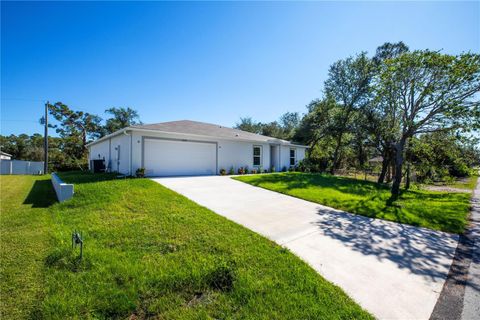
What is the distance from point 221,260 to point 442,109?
33.5ft

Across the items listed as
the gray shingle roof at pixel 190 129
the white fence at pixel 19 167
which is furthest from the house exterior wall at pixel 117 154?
the white fence at pixel 19 167

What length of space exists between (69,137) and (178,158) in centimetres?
2399

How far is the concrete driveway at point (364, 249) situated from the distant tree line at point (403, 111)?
5383 millimetres

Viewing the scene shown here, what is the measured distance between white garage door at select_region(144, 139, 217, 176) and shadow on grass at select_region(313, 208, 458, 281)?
876 centimetres

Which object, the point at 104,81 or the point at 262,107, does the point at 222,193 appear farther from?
the point at 262,107

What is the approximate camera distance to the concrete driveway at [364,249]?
2455 millimetres

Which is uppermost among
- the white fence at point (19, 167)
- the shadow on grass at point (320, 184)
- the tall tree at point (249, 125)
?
the tall tree at point (249, 125)

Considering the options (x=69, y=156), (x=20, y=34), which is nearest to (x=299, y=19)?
(x=20, y=34)

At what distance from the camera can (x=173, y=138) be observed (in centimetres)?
1173

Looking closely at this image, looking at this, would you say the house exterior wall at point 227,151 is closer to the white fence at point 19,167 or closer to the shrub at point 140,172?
the shrub at point 140,172

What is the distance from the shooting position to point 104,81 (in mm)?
14055

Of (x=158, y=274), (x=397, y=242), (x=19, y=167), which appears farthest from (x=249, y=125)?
(x=158, y=274)

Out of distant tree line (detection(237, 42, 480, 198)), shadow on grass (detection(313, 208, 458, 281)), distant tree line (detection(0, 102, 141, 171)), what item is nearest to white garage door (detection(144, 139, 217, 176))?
shadow on grass (detection(313, 208, 458, 281))

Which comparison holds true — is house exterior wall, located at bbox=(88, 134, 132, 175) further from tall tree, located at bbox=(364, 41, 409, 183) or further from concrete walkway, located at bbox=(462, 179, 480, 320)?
tall tree, located at bbox=(364, 41, 409, 183)
